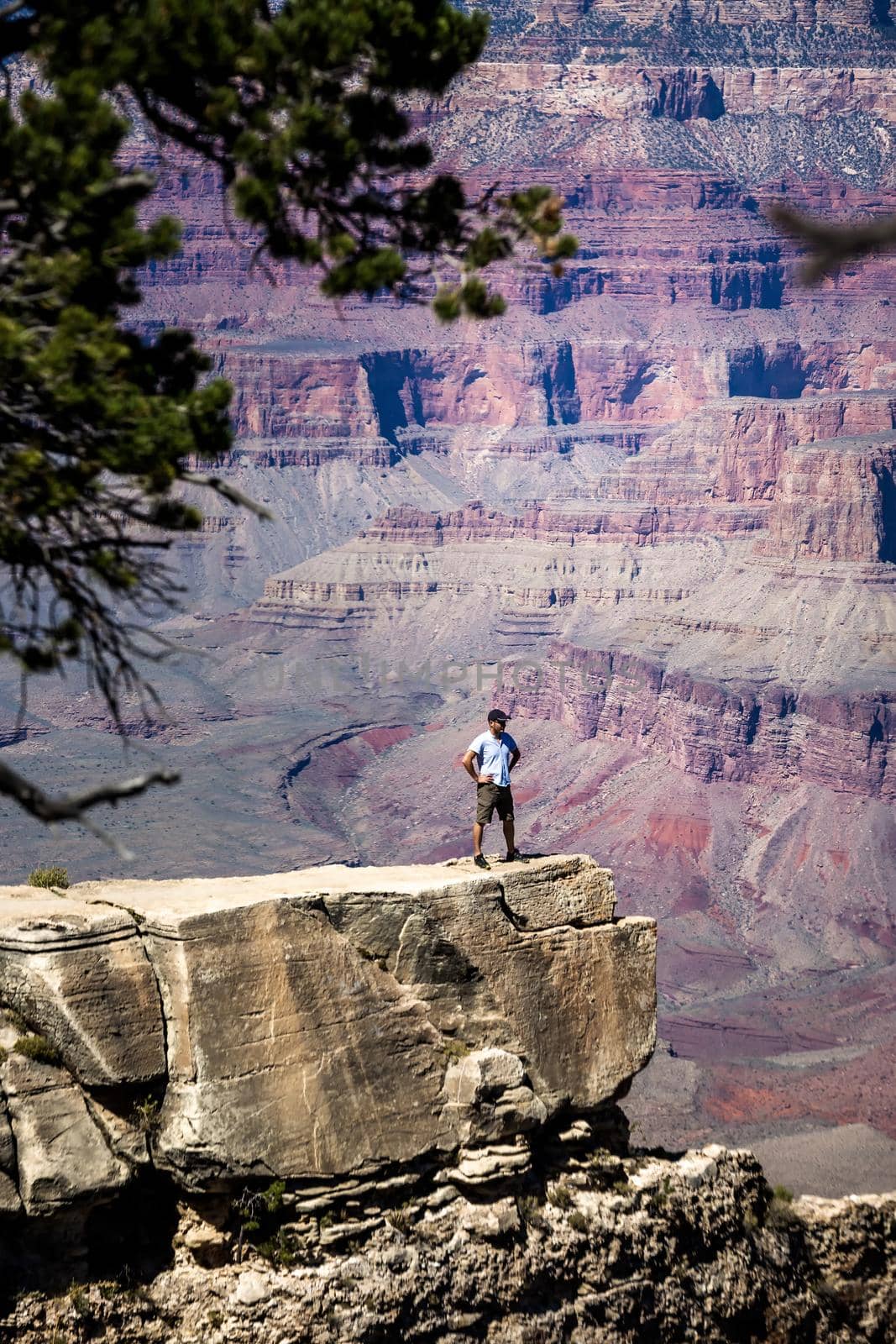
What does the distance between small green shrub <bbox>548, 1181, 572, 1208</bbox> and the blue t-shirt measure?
325 centimetres

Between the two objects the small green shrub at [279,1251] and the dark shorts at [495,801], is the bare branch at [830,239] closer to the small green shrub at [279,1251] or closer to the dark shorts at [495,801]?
the small green shrub at [279,1251]

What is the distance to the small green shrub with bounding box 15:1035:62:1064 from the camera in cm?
1180

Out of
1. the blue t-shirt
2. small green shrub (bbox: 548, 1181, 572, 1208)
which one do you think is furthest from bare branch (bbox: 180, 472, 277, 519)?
small green shrub (bbox: 548, 1181, 572, 1208)

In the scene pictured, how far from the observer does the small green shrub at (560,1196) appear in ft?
43.7

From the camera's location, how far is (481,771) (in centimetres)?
1517

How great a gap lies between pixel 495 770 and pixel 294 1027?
3.37m

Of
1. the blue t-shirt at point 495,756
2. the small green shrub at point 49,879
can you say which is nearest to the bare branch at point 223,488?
the blue t-shirt at point 495,756

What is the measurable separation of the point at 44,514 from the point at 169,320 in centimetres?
16533

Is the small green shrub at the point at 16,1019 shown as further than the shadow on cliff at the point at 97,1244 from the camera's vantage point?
Yes

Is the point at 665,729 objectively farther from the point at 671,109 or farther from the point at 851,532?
the point at 671,109

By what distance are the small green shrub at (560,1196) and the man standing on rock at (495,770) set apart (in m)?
2.64

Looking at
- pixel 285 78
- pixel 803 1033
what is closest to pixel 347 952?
pixel 285 78

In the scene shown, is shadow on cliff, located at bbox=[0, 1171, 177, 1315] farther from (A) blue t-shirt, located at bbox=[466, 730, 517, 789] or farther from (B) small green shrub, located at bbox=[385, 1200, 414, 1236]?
(A) blue t-shirt, located at bbox=[466, 730, 517, 789]

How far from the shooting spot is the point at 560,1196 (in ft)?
43.8
